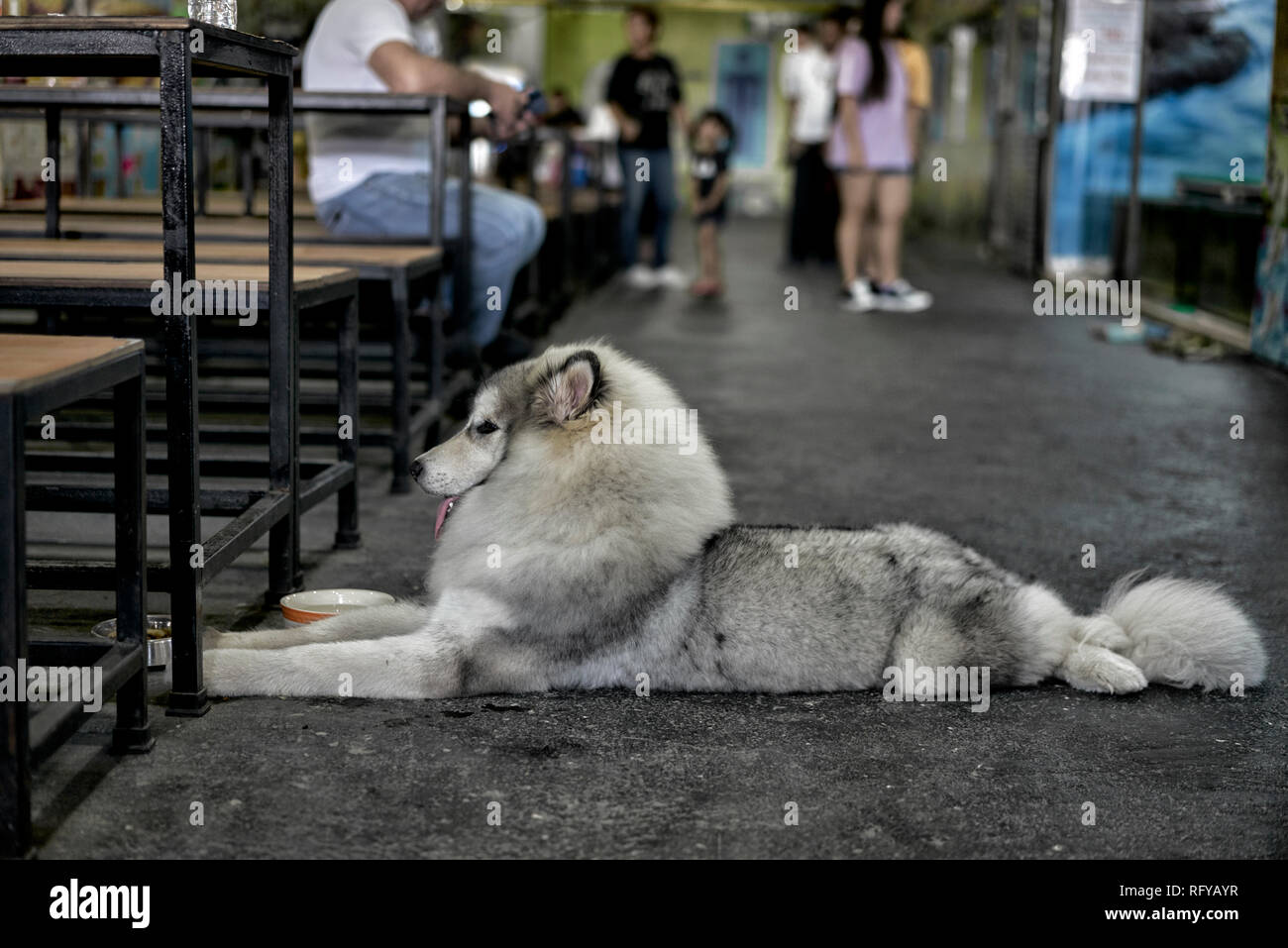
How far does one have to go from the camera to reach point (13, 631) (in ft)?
6.94

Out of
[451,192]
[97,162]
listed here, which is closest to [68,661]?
[451,192]

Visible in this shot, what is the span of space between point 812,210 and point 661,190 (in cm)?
289

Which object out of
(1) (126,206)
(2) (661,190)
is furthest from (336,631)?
(2) (661,190)

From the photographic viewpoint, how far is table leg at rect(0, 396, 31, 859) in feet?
6.78

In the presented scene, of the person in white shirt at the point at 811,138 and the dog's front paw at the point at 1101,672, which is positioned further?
the person in white shirt at the point at 811,138

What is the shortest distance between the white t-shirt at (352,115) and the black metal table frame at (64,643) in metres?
3.35

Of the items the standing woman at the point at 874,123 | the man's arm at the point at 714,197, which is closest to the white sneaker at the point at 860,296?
the standing woman at the point at 874,123

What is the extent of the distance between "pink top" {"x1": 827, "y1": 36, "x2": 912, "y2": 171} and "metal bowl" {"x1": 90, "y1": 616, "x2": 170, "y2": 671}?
27.0 feet

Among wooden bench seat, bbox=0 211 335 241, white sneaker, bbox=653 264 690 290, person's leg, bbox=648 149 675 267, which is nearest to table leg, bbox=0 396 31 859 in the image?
wooden bench seat, bbox=0 211 335 241

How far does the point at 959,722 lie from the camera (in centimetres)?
301

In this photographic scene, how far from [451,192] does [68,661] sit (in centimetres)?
353

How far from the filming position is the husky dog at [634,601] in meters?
2.96

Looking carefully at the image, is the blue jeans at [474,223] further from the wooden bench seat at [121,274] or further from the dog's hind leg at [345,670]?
the dog's hind leg at [345,670]
